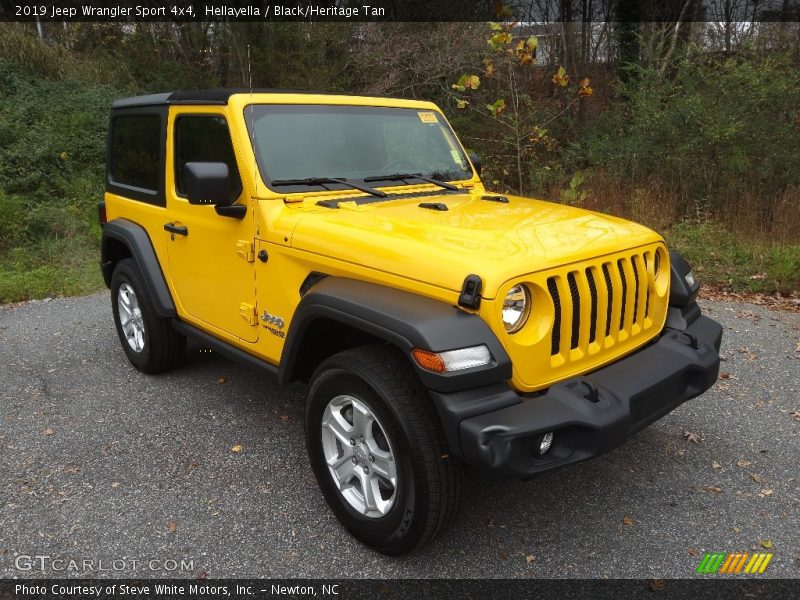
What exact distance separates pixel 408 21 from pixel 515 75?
2.58 metres

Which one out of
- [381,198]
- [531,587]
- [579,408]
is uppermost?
[381,198]

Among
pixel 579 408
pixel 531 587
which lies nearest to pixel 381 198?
pixel 579 408

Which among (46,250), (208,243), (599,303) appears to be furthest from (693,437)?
(46,250)

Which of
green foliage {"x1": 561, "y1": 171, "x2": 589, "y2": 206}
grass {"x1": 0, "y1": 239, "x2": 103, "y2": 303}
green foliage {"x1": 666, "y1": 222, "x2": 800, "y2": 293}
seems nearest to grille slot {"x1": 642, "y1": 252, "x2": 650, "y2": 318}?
green foliage {"x1": 666, "y1": 222, "x2": 800, "y2": 293}

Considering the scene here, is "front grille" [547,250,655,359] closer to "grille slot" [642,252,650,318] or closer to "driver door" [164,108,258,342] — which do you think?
"grille slot" [642,252,650,318]

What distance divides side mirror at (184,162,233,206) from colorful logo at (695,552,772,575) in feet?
9.12

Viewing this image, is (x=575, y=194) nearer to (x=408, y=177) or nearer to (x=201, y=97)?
(x=408, y=177)

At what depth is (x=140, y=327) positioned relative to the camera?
15.1 feet

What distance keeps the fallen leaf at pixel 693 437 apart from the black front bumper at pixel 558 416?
3.46ft

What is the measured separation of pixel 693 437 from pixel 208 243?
10.0ft

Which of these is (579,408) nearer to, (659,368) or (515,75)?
(659,368)

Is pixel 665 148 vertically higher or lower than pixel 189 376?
higher

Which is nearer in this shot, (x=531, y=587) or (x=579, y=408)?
(x=579, y=408)

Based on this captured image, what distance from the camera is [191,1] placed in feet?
46.5
